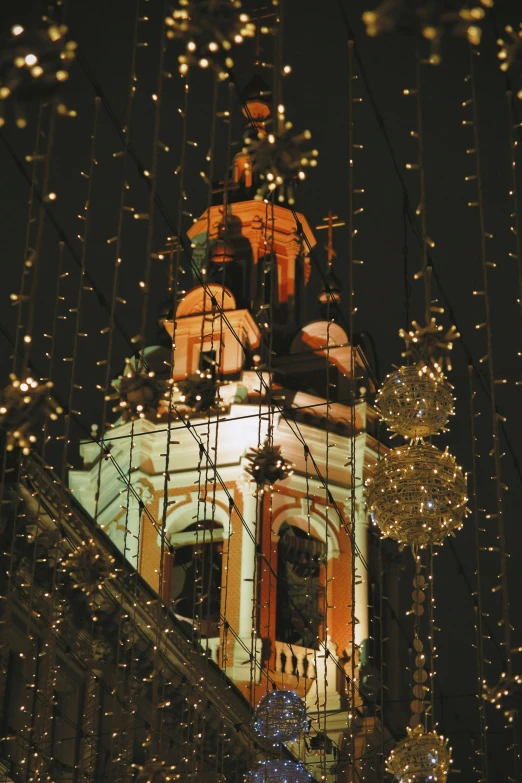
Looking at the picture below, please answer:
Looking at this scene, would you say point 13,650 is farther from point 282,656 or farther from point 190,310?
point 190,310

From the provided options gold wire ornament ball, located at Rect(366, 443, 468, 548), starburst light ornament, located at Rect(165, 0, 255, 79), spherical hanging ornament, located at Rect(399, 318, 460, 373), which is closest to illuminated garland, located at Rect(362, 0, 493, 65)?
starburst light ornament, located at Rect(165, 0, 255, 79)

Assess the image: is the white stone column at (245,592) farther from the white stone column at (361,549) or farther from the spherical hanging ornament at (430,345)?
the spherical hanging ornament at (430,345)

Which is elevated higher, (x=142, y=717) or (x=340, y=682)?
(x=340, y=682)

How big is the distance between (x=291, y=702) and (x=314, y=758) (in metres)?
9.98

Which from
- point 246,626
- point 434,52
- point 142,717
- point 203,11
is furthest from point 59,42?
point 246,626

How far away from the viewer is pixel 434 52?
618 centimetres

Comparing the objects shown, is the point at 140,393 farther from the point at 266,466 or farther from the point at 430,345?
the point at 430,345

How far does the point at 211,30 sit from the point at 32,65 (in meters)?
0.92

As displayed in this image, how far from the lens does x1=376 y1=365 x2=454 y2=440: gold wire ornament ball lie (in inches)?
451

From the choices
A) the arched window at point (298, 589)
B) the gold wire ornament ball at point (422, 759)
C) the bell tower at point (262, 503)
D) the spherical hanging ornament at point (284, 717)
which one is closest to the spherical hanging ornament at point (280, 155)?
the gold wire ornament ball at point (422, 759)

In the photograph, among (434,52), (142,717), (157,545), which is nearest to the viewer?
(434,52)

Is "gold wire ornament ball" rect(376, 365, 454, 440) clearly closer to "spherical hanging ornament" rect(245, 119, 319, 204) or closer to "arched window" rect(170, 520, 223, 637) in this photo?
"spherical hanging ornament" rect(245, 119, 319, 204)

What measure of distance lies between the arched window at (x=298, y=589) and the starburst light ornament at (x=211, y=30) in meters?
19.9

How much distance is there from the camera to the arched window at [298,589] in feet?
87.5
